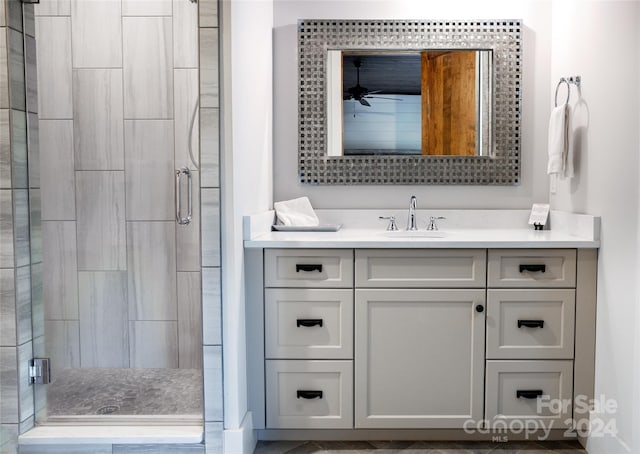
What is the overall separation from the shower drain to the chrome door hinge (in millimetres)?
383

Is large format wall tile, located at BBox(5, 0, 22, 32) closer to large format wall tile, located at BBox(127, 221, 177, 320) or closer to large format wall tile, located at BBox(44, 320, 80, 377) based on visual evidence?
large format wall tile, located at BBox(127, 221, 177, 320)

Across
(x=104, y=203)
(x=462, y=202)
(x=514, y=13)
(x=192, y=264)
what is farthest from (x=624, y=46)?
(x=104, y=203)

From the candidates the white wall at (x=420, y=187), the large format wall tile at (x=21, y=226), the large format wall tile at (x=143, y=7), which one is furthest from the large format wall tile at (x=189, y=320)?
the large format wall tile at (x=143, y=7)

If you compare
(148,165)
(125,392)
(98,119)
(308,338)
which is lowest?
(125,392)

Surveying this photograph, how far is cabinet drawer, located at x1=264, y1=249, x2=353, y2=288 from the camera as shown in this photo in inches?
83.0

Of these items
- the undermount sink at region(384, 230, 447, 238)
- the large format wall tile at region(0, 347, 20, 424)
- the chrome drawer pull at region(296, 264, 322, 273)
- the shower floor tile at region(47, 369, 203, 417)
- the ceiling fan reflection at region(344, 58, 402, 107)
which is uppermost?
the ceiling fan reflection at region(344, 58, 402, 107)

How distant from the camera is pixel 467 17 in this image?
8.68 ft

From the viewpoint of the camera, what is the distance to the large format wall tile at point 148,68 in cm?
269

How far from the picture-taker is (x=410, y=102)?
8.73 feet

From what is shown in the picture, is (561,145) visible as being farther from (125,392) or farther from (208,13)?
(125,392)

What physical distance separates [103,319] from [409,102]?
76.3 inches

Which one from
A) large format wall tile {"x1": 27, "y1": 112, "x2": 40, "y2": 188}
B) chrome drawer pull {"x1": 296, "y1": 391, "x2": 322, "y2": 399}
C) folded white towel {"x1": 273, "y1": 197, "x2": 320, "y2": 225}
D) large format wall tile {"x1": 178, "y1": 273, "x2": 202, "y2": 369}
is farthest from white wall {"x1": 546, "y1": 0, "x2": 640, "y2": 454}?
large format wall tile {"x1": 27, "y1": 112, "x2": 40, "y2": 188}

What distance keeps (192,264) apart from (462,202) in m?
1.43

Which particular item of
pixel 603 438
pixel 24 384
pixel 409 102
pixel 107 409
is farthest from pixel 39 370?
pixel 603 438
